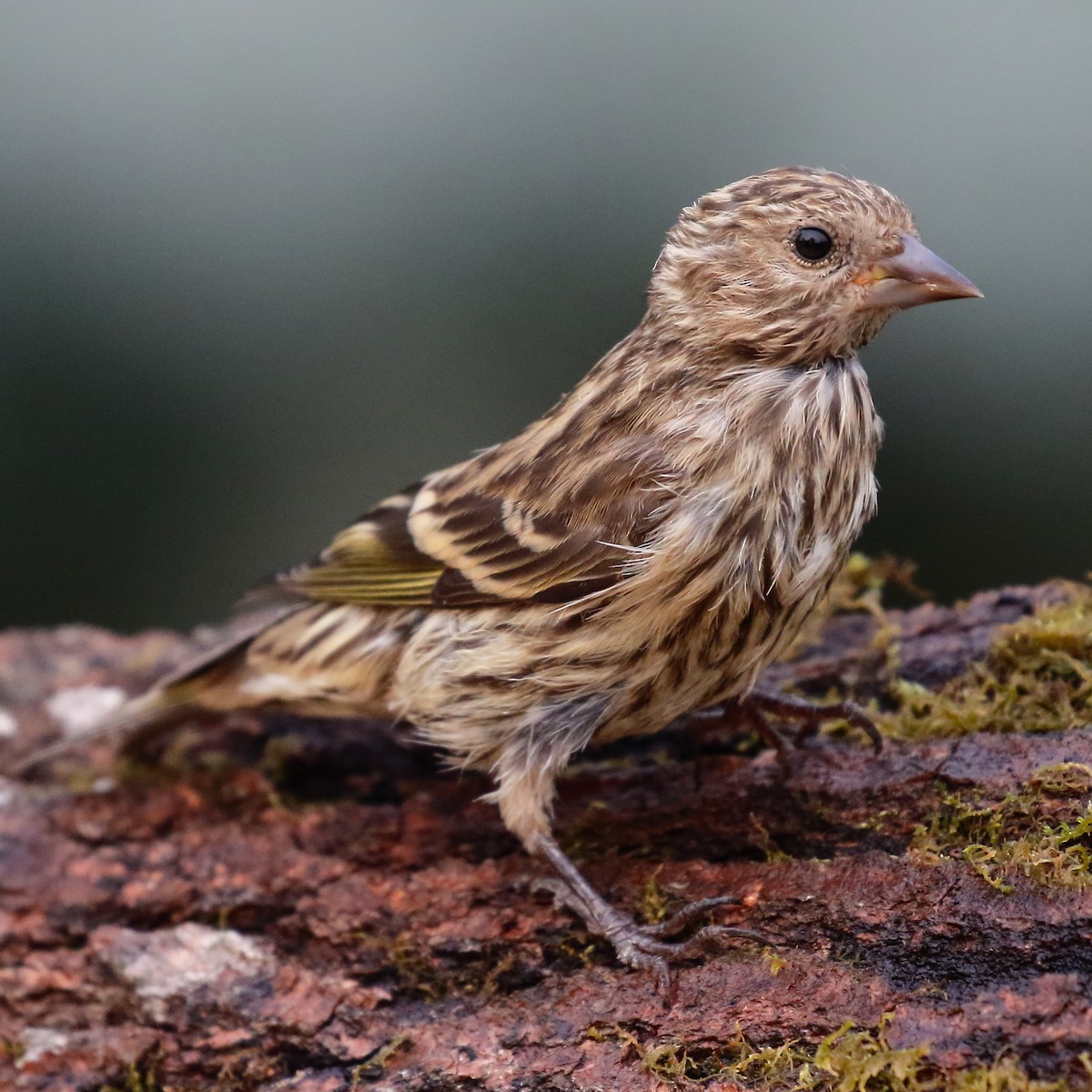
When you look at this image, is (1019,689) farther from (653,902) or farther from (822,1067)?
(822,1067)

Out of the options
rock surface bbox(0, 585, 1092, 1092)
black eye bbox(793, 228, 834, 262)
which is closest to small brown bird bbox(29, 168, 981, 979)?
black eye bbox(793, 228, 834, 262)

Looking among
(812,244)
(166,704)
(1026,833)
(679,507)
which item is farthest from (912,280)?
(166,704)

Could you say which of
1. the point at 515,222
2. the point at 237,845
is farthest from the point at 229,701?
the point at 515,222

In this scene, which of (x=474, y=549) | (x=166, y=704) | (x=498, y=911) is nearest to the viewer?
(x=498, y=911)

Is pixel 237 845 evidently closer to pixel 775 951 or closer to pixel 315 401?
pixel 775 951

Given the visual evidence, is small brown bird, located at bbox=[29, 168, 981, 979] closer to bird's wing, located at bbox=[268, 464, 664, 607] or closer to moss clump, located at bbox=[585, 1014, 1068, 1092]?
bird's wing, located at bbox=[268, 464, 664, 607]

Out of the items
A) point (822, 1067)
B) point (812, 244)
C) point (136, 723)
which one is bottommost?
point (822, 1067)

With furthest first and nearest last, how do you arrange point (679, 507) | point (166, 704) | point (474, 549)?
point (166, 704), point (474, 549), point (679, 507)
